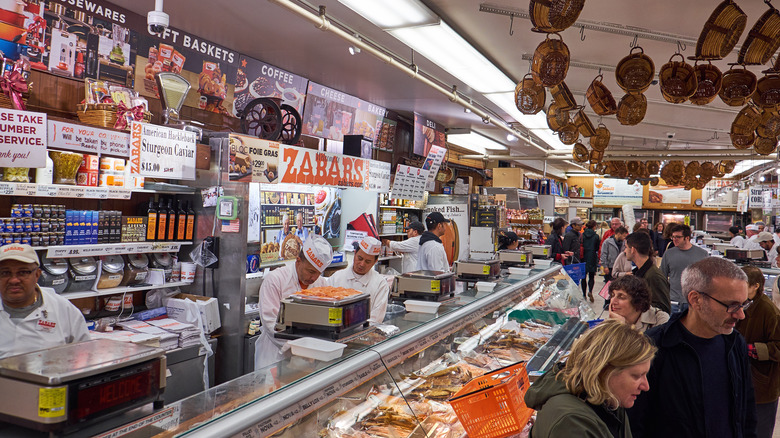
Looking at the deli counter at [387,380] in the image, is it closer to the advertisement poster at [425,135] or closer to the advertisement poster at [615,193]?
the advertisement poster at [425,135]

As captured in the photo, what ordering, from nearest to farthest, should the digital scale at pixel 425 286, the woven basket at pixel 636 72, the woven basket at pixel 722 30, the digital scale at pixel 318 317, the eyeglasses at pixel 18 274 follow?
the digital scale at pixel 318 317, the eyeglasses at pixel 18 274, the woven basket at pixel 722 30, the digital scale at pixel 425 286, the woven basket at pixel 636 72

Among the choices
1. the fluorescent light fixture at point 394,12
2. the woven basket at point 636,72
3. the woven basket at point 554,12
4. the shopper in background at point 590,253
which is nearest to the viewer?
the woven basket at point 554,12

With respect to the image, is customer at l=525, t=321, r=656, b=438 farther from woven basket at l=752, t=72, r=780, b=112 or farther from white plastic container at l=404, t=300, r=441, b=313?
woven basket at l=752, t=72, r=780, b=112

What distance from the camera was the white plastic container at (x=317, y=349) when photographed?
2176mm

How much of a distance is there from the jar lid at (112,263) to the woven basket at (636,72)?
428 centimetres

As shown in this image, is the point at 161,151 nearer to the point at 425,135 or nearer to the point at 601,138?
the point at 601,138

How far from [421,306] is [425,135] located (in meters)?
6.47

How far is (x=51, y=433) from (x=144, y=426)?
241 mm

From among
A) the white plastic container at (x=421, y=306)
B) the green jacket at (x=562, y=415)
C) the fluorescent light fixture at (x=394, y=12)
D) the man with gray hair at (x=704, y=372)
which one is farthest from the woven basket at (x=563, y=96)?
the green jacket at (x=562, y=415)

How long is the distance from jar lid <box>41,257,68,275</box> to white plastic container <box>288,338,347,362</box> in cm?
265

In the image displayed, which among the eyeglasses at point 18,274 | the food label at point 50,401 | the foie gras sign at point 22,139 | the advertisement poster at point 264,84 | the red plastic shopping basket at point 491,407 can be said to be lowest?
the red plastic shopping basket at point 491,407

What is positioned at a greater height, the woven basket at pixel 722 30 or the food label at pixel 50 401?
the woven basket at pixel 722 30

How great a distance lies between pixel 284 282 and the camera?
12.6 feet

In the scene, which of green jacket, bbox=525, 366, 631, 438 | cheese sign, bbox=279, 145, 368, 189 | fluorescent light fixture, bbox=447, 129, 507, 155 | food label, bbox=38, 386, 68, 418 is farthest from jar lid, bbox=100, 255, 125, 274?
fluorescent light fixture, bbox=447, 129, 507, 155
